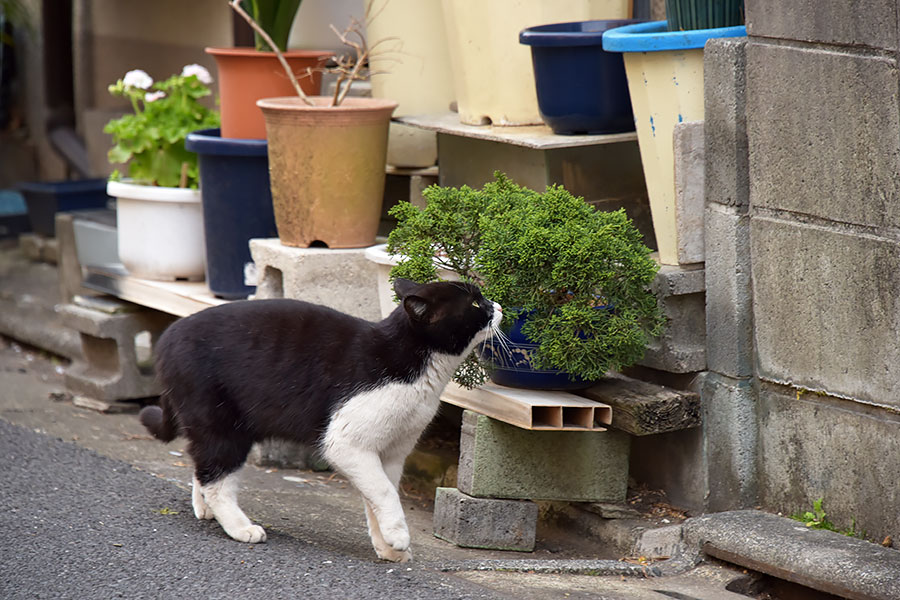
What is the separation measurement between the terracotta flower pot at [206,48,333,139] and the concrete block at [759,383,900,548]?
7.99 ft

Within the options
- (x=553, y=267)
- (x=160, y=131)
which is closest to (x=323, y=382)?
(x=553, y=267)

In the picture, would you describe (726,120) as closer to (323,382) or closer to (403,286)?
(403,286)

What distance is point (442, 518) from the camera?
4.09 meters

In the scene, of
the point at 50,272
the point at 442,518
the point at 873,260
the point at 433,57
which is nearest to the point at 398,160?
the point at 433,57

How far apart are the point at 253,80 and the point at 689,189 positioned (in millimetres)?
2105

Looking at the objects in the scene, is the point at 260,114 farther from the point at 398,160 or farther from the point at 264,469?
the point at 264,469

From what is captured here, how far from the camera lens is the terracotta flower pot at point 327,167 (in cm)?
454

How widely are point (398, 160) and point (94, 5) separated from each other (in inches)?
165

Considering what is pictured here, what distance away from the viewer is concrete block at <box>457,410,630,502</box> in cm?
399

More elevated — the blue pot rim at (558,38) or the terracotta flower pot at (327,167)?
the blue pot rim at (558,38)

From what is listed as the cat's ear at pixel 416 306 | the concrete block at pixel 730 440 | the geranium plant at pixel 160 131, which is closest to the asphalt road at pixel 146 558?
the cat's ear at pixel 416 306

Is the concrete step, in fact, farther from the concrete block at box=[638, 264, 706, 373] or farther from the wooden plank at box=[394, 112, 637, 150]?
the wooden plank at box=[394, 112, 637, 150]

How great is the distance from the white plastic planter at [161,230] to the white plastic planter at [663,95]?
2.19m

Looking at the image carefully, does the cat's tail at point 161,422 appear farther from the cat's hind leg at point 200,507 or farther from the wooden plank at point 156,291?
the wooden plank at point 156,291
